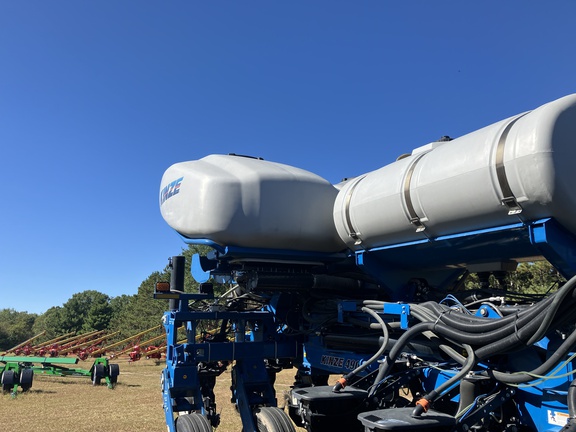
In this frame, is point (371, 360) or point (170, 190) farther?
point (170, 190)

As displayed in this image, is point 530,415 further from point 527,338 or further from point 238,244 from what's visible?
point 238,244

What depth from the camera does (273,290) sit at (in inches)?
249

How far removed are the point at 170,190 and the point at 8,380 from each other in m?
9.19

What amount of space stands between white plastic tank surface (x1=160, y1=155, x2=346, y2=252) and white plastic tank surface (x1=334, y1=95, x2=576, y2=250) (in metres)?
0.87

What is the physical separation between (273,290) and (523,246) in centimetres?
327

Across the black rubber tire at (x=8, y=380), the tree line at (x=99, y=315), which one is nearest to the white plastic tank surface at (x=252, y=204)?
the black rubber tire at (x=8, y=380)

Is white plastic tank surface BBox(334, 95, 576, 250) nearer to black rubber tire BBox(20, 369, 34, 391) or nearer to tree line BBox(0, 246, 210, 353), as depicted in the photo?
black rubber tire BBox(20, 369, 34, 391)

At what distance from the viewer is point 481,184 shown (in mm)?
3574

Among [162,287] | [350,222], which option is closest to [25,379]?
[162,287]

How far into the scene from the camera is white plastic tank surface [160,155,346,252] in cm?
533

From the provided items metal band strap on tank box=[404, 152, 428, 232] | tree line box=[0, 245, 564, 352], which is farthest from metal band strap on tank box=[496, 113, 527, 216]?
tree line box=[0, 245, 564, 352]

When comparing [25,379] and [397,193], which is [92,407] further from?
[397,193]

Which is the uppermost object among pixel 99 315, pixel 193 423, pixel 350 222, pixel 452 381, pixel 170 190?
pixel 99 315

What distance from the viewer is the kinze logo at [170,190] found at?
596 cm
